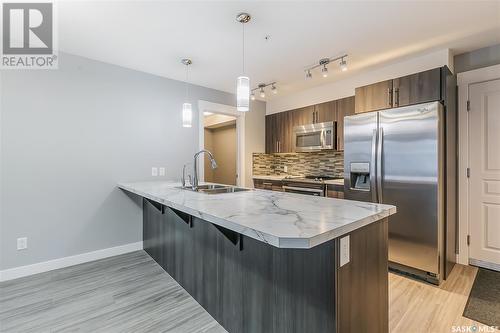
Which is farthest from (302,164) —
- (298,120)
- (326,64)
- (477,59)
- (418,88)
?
(477,59)

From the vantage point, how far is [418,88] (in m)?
2.57

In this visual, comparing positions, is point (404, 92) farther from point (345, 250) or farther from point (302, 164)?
point (345, 250)

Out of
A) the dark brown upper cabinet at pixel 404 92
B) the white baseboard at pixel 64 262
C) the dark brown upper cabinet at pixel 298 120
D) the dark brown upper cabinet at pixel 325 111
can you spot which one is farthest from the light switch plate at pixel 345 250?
the white baseboard at pixel 64 262

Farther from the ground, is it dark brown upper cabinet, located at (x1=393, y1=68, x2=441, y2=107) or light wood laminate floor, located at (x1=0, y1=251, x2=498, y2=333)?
dark brown upper cabinet, located at (x1=393, y1=68, x2=441, y2=107)

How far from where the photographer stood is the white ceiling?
197 cm

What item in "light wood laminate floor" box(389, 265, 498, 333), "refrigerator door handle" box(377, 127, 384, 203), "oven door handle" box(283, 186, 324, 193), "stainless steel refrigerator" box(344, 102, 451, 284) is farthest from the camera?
"oven door handle" box(283, 186, 324, 193)

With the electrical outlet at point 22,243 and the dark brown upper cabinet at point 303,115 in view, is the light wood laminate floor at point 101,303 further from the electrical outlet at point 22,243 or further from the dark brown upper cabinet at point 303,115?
the dark brown upper cabinet at point 303,115

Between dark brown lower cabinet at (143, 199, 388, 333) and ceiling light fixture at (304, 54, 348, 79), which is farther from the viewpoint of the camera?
ceiling light fixture at (304, 54, 348, 79)

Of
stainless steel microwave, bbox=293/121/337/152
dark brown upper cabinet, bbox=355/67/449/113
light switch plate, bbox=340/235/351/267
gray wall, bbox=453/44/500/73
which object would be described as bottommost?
light switch plate, bbox=340/235/351/267

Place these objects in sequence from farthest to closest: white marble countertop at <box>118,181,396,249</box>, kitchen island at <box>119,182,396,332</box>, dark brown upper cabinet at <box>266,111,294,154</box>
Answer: dark brown upper cabinet at <box>266,111,294,154</box> < kitchen island at <box>119,182,396,332</box> < white marble countertop at <box>118,181,396,249</box>

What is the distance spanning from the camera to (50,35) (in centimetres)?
239

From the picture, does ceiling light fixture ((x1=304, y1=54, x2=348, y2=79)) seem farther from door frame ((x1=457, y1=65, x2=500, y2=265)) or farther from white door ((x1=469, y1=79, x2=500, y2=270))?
white door ((x1=469, y1=79, x2=500, y2=270))

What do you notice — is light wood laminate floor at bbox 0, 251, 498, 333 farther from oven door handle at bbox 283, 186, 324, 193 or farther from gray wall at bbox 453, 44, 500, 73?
gray wall at bbox 453, 44, 500, 73

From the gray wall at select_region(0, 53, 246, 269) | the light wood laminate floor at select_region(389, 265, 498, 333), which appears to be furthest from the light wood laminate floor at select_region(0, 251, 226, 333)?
the light wood laminate floor at select_region(389, 265, 498, 333)
